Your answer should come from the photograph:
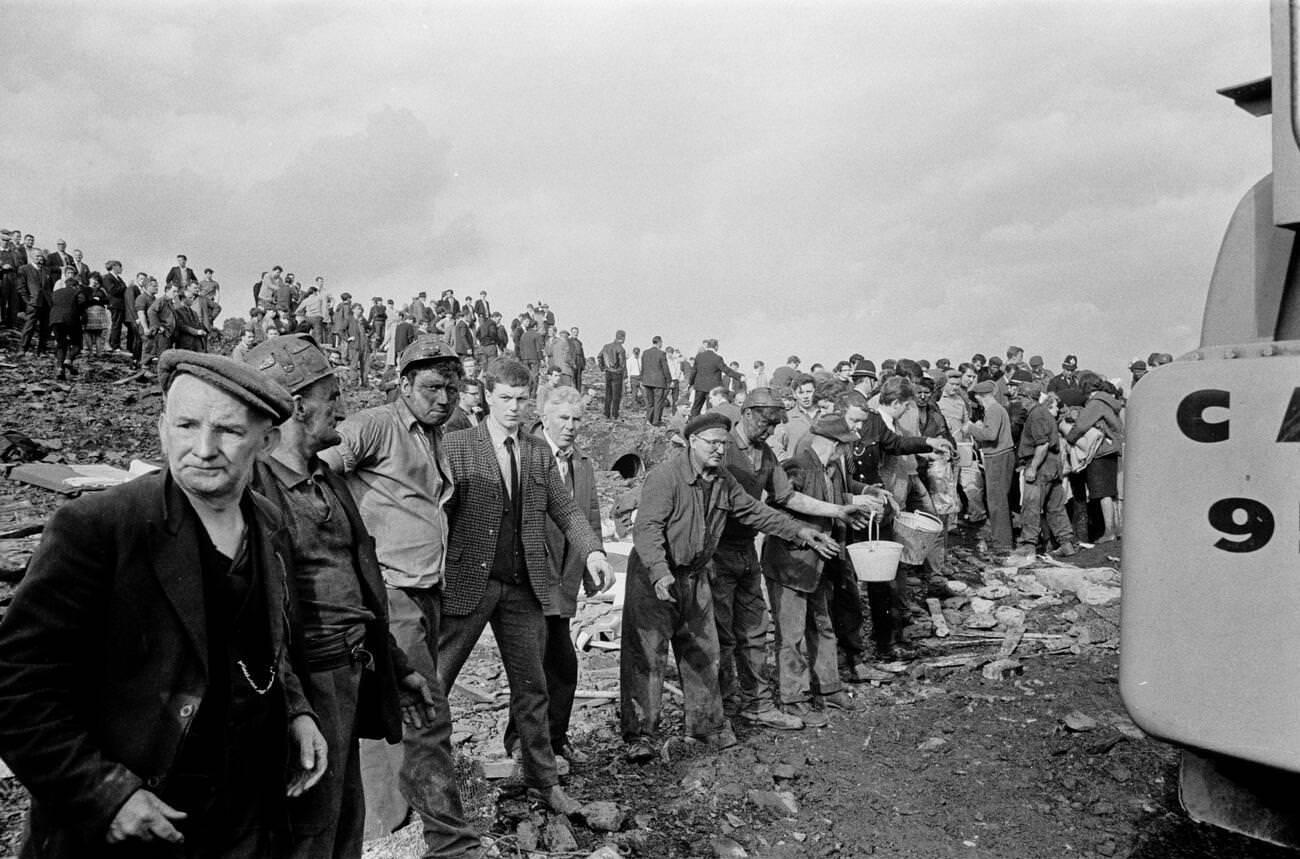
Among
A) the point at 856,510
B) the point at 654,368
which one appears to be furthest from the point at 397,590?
the point at 654,368

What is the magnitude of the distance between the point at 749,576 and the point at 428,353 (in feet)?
10.0

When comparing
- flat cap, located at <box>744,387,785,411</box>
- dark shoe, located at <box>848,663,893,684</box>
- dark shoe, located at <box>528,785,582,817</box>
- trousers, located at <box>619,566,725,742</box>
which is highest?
flat cap, located at <box>744,387,785,411</box>

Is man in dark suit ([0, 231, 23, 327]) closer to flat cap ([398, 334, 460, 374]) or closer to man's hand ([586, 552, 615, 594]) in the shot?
flat cap ([398, 334, 460, 374])

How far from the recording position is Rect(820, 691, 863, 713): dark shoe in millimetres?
6625

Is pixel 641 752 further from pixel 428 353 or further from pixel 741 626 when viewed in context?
pixel 428 353

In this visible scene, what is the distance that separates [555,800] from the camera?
4.52 meters

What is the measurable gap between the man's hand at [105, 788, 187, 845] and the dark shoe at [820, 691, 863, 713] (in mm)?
5299

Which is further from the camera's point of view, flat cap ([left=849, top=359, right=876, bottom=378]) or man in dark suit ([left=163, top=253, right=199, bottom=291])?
A: man in dark suit ([left=163, top=253, right=199, bottom=291])

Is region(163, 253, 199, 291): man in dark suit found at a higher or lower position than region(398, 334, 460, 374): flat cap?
higher

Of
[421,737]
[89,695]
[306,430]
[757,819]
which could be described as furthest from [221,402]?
[757,819]

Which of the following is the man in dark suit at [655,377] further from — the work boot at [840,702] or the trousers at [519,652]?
the trousers at [519,652]

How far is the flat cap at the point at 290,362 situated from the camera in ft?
10.4

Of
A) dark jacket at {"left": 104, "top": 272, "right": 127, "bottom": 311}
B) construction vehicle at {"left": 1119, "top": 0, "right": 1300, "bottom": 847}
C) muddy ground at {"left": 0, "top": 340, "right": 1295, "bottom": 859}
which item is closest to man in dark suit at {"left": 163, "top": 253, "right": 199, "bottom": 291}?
dark jacket at {"left": 104, "top": 272, "right": 127, "bottom": 311}

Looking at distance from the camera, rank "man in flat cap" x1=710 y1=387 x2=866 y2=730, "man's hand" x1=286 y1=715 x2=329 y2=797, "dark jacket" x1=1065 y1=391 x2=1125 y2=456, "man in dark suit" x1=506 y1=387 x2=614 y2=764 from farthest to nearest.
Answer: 1. "dark jacket" x1=1065 y1=391 x2=1125 y2=456
2. "man in flat cap" x1=710 y1=387 x2=866 y2=730
3. "man in dark suit" x1=506 y1=387 x2=614 y2=764
4. "man's hand" x1=286 y1=715 x2=329 y2=797
